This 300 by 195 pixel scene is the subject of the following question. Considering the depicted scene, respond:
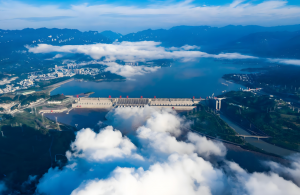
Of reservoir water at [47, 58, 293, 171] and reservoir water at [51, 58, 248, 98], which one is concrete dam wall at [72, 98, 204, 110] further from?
reservoir water at [51, 58, 248, 98]

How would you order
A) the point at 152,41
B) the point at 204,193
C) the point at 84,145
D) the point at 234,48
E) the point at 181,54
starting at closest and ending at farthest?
the point at 204,193 < the point at 84,145 < the point at 181,54 < the point at 234,48 < the point at 152,41

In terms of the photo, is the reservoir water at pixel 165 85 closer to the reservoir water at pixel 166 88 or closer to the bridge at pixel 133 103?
the reservoir water at pixel 166 88

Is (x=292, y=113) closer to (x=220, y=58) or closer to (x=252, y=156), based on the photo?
(x=252, y=156)

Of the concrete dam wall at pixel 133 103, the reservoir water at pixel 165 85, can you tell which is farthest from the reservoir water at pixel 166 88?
the concrete dam wall at pixel 133 103

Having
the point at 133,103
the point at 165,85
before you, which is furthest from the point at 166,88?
the point at 133,103

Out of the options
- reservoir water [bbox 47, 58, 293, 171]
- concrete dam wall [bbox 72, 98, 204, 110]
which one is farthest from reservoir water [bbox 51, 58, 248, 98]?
concrete dam wall [bbox 72, 98, 204, 110]

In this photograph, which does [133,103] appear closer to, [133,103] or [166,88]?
[133,103]

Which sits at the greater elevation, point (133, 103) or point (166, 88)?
point (166, 88)

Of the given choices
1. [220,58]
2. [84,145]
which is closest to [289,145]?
[84,145]

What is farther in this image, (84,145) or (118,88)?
(118,88)
